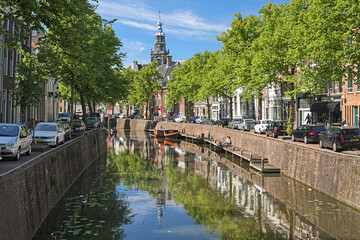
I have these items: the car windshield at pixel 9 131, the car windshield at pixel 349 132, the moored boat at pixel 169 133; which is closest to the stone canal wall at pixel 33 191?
the car windshield at pixel 9 131

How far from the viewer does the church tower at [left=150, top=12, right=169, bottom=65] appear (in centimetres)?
15250

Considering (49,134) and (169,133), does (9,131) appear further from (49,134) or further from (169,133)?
(169,133)

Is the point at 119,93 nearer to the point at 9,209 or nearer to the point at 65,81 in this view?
the point at 65,81

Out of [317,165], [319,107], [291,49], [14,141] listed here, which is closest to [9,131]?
[14,141]

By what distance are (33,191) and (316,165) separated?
15.3 m

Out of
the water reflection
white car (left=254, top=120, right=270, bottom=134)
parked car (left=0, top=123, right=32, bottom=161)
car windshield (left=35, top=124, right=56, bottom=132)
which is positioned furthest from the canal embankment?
car windshield (left=35, top=124, right=56, bottom=132)

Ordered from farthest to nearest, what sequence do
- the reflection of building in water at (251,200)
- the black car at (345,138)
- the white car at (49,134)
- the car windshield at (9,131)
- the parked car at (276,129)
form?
1. the parked car at (276,129)
2. the white car at (49,134)
3. the black car at (345,138)
4. the car windshield at (9,131)
5. the reflection of building in water at (251,200)

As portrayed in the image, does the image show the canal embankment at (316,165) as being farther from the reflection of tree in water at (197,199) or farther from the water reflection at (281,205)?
the reflection of tree in water at (197,199)

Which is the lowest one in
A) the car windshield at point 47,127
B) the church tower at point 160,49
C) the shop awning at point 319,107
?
the car windshield at point 47,127

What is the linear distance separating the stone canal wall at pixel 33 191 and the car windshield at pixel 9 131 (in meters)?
1.96

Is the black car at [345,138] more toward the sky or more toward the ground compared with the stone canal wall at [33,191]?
more toward the sky

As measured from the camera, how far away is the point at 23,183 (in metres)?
13.5

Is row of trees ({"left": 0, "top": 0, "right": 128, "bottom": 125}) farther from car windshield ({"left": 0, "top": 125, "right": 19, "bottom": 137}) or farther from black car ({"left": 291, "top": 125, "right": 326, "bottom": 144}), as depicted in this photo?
black car ({"left": 291, "top": 125, "right": 326, "bottom": 144})

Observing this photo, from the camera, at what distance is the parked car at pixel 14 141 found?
60.4 feet
